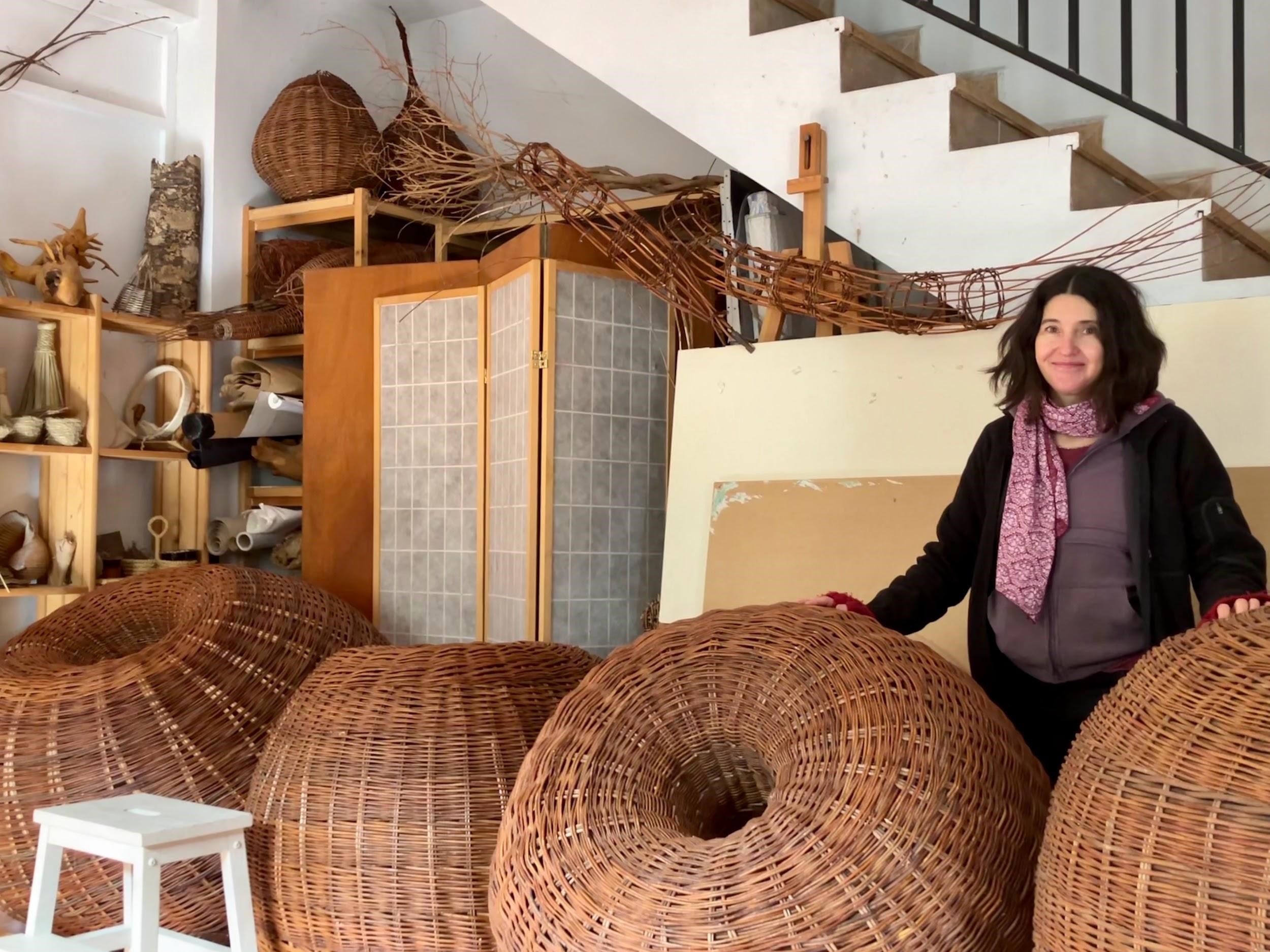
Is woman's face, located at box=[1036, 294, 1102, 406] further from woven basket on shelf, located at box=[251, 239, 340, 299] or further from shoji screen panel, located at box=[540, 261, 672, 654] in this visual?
woven basket on shelf, located at box=[251, 239, 340, 299]

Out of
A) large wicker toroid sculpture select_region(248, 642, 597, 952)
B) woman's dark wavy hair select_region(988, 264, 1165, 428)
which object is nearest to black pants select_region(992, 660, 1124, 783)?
woman's dark wavy hair select_region(988, 264, 1165, 428)

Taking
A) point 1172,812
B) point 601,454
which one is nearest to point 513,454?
point 601,454

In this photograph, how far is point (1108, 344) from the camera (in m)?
1.57

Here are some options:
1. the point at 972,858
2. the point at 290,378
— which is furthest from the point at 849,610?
the point at 290,378

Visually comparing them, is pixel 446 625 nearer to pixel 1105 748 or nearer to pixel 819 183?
pixel 819 183

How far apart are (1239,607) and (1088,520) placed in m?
0.27

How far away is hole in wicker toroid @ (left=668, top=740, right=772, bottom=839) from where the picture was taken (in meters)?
1.59

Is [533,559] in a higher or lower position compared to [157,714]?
higher

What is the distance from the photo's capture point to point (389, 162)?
382 cm

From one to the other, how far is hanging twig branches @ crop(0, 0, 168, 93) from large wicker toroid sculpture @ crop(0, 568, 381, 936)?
1.85 m

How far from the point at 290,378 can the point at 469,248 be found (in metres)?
0.72

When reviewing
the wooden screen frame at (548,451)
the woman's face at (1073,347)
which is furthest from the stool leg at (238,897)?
the woman's face at (1073,347)

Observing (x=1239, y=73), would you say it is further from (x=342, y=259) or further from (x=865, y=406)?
(x=342, y=259)

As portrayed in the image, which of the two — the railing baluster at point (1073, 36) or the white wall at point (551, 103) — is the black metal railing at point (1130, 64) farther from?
the white wall at point (551, 103)
